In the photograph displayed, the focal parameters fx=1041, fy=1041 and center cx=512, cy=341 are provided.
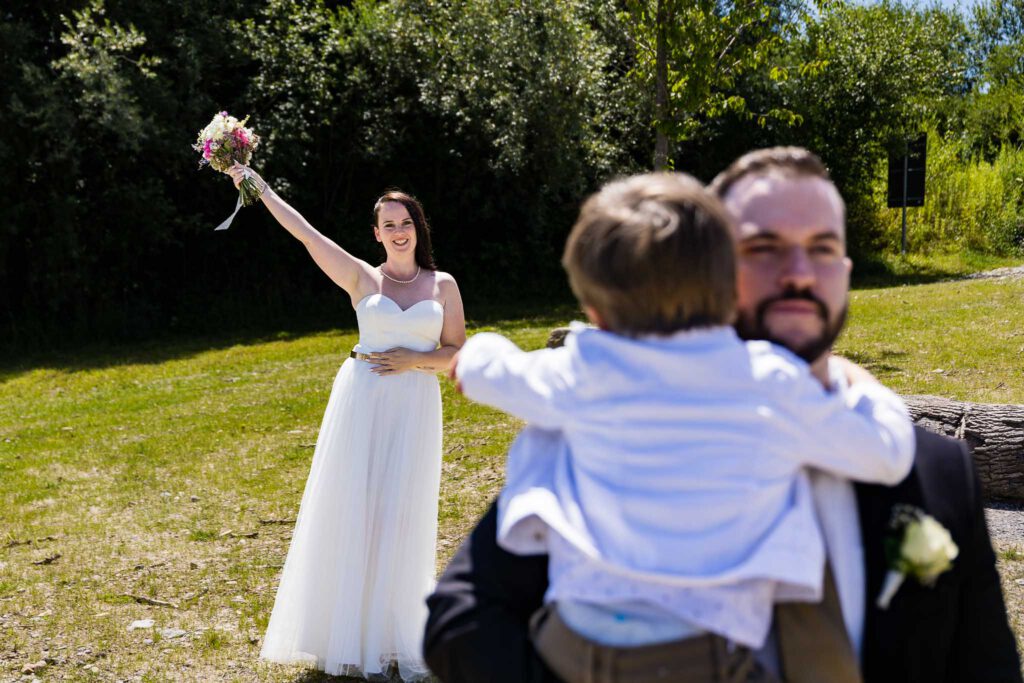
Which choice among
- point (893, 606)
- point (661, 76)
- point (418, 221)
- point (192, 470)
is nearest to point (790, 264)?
point (893, 606)

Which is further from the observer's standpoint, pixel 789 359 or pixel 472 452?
pixel 472 452

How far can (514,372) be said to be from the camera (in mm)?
1797

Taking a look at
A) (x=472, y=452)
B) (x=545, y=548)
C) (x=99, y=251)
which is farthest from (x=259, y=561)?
(x=99, y=251)

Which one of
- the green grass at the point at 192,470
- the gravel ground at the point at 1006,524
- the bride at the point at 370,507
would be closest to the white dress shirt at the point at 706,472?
the bride at the point at 370,507

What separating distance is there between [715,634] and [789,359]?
448 mm

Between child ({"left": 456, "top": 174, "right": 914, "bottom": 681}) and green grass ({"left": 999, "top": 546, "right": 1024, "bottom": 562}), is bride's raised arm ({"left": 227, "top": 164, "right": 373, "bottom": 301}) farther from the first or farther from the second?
green grass ({"left": 999, "top": 546, "right": 1024, "bottom": 562})

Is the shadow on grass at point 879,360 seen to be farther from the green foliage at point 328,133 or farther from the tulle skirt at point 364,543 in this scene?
the tulle skirt at point 364,543

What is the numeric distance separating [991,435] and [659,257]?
6587 mm

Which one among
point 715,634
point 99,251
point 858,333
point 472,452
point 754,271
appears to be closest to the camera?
point 715,634

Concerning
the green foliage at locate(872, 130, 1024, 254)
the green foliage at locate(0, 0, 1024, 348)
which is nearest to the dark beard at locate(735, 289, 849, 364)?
the green foliage at locate(0, 0, 1024, 348)

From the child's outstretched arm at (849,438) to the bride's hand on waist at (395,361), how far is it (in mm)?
3902

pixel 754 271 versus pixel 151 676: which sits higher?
pixel 754 271

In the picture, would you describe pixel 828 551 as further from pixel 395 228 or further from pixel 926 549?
pixel 395 228

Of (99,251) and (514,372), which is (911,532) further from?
(99,251)
